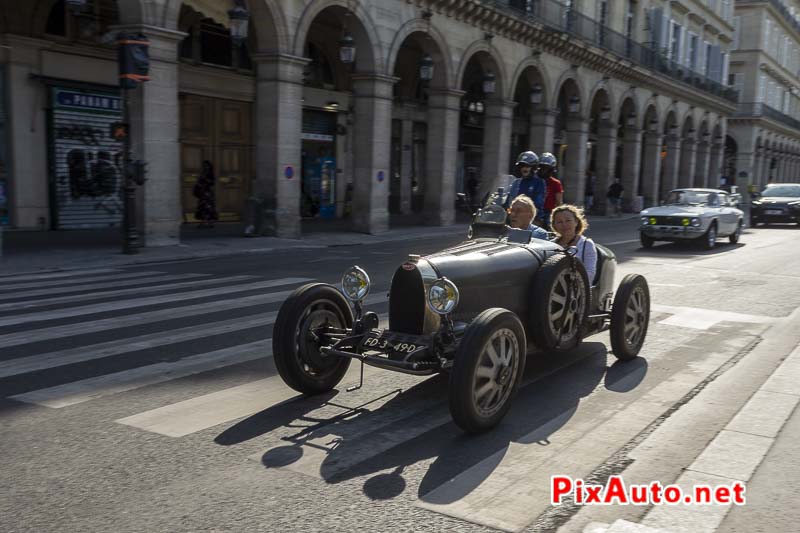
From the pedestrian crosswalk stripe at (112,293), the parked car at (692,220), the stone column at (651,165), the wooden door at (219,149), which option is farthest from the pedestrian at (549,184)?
the stone column at (651,165)

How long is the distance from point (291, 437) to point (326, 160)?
22.9 meters

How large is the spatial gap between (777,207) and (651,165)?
15.2 meters

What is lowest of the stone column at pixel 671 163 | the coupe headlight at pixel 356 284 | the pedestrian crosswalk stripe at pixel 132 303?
the pedestrian crosswalk stripe at pixel 132 303

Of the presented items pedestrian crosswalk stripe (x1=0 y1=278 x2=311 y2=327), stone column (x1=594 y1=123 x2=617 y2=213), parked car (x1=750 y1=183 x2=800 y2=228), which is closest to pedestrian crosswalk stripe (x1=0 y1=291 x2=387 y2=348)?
pedestrian crosswalk stripe (x1=0 y1=278 x2=311 y2=327)

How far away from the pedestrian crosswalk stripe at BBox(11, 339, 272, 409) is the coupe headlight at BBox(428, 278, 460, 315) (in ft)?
7.53

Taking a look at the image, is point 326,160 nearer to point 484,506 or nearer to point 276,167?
point 276,167

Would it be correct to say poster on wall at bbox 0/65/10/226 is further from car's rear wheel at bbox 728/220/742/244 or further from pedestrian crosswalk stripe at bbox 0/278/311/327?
car's rear wheel at bbox 728/220/742/244

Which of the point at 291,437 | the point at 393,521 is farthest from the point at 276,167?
the point at 393,521

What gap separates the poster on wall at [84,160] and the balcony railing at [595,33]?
43.1 ft

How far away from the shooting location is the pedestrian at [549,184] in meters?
9.09

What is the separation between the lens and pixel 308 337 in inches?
211

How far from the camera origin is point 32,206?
59.6 ft

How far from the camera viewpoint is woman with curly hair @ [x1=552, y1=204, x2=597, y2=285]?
22.3ft

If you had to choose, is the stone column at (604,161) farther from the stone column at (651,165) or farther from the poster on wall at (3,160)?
the poster on wall at (3,160)
